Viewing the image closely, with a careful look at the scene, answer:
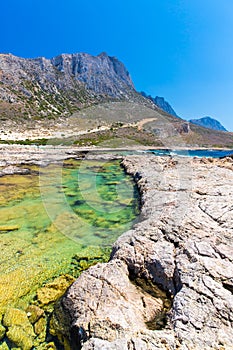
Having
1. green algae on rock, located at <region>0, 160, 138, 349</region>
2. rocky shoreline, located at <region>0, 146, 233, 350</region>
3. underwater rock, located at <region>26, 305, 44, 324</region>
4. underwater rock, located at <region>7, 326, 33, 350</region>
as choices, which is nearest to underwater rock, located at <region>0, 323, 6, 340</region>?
green algae on rock, located at <region>0, 160, 138, 349</region>

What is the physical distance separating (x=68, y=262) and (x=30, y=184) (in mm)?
13620

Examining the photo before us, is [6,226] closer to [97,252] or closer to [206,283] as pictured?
[97,252]

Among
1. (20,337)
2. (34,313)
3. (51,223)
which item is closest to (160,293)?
(34,313)

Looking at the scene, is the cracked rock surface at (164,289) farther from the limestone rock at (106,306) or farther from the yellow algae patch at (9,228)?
the yellow algae patch at (9,228)

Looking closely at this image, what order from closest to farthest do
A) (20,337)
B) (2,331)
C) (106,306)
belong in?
(106,306), (20,337), (2,331)

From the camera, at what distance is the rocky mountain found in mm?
108269

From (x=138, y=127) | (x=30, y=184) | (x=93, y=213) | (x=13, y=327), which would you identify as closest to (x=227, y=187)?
(x=93, y=213)

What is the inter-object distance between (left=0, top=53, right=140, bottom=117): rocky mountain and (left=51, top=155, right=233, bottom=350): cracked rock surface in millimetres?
98259

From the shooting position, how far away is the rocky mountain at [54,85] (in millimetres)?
108269

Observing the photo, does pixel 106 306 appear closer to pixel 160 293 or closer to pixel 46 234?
pixel 160 293

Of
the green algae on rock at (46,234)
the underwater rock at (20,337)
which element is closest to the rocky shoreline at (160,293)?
the underwater rock at (20,337)

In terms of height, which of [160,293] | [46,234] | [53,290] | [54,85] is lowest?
[46,234]

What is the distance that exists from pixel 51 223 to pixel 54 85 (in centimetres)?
14476

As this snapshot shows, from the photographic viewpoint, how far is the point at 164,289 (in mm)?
7156
